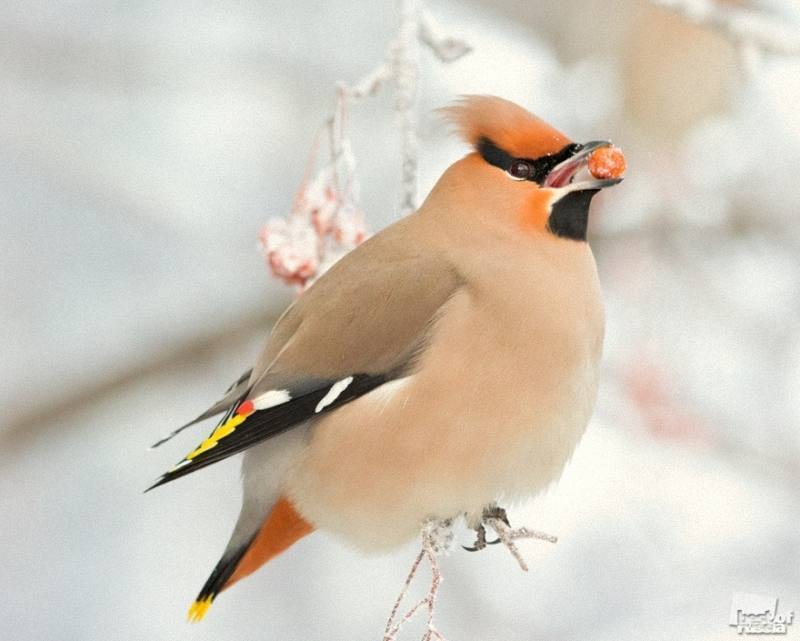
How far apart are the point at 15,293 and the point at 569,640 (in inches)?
125

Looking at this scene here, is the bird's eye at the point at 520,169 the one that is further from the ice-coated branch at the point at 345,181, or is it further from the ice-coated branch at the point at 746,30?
the ice-coated branch at the point at 746,30

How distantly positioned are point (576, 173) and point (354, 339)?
1.81 ft

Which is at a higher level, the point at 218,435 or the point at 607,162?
the point at 607,162

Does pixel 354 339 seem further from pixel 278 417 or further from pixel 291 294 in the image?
pixel 291 294

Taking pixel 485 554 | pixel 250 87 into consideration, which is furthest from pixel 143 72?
pixel 485 554

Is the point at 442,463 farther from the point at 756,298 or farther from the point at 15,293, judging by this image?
the point at 15,293

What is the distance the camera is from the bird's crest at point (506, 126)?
2.83m

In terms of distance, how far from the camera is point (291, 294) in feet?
16.1

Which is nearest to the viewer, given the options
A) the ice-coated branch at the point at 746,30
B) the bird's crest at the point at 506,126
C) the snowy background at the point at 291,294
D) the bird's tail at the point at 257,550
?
the bird's crest at the point at 506,126

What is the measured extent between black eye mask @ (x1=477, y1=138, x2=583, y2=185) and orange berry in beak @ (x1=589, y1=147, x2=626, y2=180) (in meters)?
0.11

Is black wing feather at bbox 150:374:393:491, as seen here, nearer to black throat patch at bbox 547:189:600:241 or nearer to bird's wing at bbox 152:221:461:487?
bird's wing at bbox 152:221:461:487

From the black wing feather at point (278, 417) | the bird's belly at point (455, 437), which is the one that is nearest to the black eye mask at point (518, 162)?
the bird's belly at point (455, 437)

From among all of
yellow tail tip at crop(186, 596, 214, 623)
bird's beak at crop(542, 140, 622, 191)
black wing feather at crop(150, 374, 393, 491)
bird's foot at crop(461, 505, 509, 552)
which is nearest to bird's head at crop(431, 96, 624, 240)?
bird's beak at crop(542, 140, 622, 191)

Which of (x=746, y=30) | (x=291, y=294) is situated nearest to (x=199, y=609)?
(x=746, y=30)
